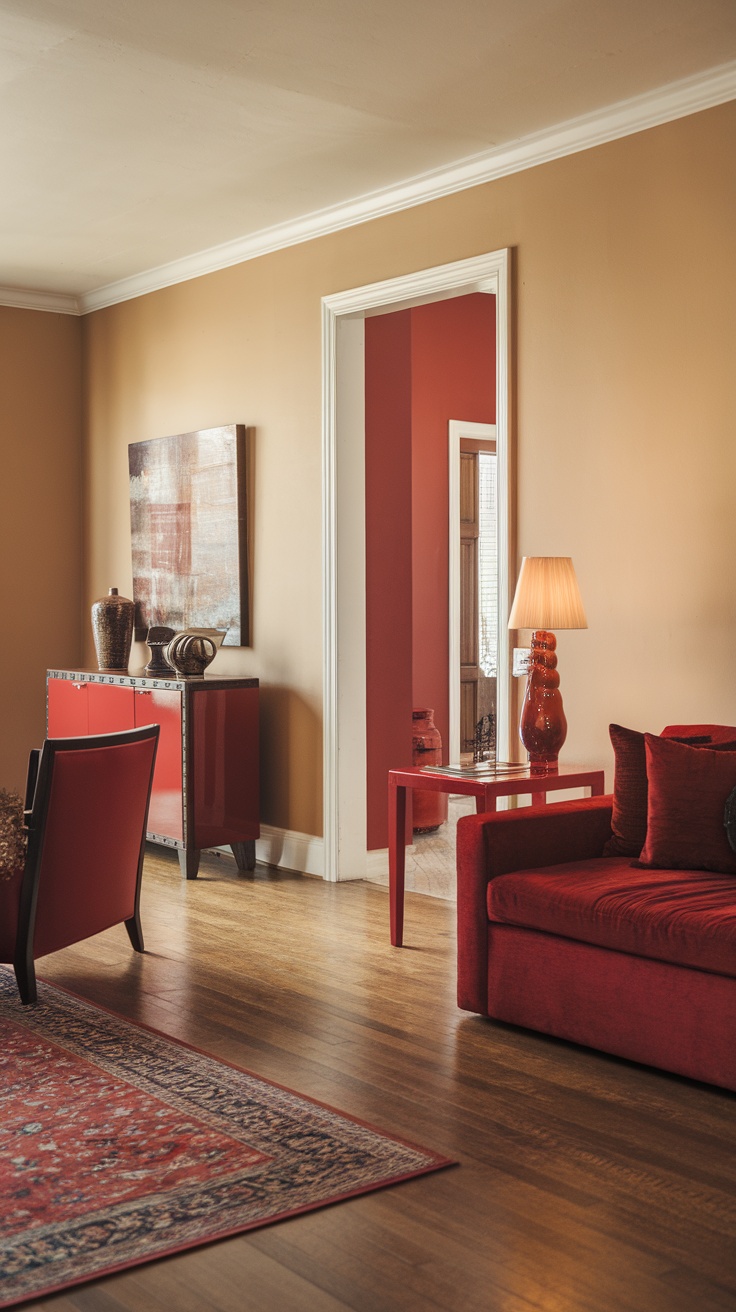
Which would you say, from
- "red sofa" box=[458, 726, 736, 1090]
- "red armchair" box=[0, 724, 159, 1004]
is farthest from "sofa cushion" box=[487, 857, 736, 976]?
"red armchair" box=[0, 724, 159, 1004]

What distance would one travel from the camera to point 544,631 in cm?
457

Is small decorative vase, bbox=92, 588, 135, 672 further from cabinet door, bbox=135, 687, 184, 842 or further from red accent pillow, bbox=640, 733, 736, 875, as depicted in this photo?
red accent pillow, bbox=640, 733, 736, 875

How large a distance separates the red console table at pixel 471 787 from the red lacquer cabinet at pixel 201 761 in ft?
4.82

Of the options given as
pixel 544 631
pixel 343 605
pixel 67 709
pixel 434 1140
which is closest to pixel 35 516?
pixel 67 709

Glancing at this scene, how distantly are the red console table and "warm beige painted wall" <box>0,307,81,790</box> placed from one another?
3.44 meters

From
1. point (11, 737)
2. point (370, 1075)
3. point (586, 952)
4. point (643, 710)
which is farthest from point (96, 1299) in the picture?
point (11, 737)

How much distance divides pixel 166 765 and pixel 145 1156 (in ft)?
10.6

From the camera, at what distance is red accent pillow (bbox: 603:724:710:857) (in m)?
3.94

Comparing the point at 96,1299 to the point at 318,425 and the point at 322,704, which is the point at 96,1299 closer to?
the point at 322,704

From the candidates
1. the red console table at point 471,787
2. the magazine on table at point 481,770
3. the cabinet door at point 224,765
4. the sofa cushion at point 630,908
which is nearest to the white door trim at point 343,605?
the cabinet door at point 224,765

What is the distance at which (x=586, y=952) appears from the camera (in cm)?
348

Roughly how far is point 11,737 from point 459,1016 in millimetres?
4266

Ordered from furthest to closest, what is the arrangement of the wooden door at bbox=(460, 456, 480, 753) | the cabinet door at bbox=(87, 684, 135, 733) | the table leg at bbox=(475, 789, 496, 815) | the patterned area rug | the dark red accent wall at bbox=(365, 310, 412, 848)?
1. the wooden door at bbox=(460, 456, 480, 753)
2. the cabinet door at bbox=(87, 684, 135, 733)
3. the dark red accent wall at bbox=(365, 310, 412, 848)
4. the table leg at bbox=(475, 789, 496, 815)
5. the patterned area rug

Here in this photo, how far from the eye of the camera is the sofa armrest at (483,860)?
378cm
